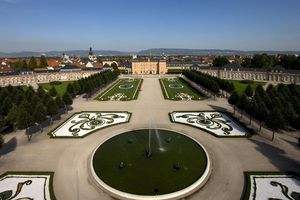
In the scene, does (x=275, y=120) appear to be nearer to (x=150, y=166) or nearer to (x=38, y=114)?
(x=150, y=166)

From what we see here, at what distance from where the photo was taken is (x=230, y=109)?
5059cm

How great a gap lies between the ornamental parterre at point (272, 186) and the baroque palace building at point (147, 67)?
124682 mm

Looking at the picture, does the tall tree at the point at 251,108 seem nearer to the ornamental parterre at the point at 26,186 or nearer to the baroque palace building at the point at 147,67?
the ornamental parterre at the point at 26,186

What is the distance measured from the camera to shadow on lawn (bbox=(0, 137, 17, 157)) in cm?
3139

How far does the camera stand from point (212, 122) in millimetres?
41906

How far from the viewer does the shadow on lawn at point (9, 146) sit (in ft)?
103

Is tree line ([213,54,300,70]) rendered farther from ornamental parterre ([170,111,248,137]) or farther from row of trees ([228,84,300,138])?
ornamental parterre ([170,111,248,137])

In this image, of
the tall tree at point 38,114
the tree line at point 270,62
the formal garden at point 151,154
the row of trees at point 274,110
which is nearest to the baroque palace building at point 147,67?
the tree line at point 270,62

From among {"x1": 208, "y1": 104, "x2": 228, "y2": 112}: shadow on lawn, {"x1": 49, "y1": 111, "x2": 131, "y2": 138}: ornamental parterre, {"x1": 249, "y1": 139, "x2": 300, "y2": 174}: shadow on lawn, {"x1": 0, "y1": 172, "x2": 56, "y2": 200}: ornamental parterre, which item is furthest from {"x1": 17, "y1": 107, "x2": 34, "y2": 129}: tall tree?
{"x1": 208, "y1": 104, "x2": 228, "y2": 112}: shadow on lawn

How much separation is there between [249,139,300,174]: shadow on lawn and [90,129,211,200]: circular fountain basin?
724 cm

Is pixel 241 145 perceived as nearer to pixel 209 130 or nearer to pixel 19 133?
pixel 209 130

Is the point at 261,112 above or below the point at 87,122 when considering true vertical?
above

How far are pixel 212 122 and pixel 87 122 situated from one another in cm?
2125

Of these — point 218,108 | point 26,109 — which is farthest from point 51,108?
point 218,108
